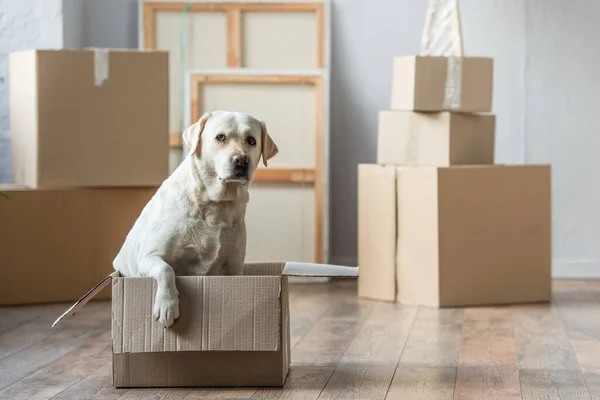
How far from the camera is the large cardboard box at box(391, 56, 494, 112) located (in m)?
4.16

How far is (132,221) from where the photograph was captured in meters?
4.29

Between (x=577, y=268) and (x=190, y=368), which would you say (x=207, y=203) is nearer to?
(x=190, y=368)

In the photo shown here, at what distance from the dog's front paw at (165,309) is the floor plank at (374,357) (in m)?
0.45

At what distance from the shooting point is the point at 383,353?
3203 millimetres

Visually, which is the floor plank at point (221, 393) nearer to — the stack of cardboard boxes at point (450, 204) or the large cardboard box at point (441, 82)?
the stack of cardboard boxes at point (450, 204)

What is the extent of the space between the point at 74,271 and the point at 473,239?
5.66 feet

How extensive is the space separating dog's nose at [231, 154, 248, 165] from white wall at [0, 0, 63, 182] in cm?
228

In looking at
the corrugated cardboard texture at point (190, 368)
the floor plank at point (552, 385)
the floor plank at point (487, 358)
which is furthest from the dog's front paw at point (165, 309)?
the floor plank at point (552, 385)

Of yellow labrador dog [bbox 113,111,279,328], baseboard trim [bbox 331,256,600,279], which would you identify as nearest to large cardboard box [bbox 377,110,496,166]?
baseboard trim [bbox 331,256,600,279]

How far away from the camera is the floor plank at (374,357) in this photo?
8.82 ft

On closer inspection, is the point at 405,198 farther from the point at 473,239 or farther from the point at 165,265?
the point at 165,265

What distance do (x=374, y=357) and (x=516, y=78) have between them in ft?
7.78

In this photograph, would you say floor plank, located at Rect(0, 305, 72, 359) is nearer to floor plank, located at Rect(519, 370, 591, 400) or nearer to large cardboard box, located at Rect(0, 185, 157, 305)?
large cardboard box, located at Rect(0, 185, 157, 305)

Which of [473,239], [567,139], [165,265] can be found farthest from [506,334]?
[567,139]
